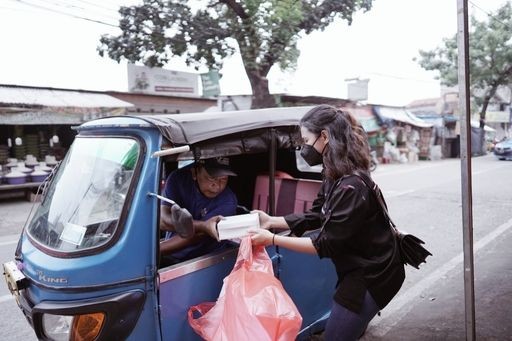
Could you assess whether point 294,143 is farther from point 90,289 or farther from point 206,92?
point 206,92

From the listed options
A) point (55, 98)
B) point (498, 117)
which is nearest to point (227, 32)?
point (55, 98)

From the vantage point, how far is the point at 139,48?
547 inches

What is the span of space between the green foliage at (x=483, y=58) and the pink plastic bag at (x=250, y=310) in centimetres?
2600

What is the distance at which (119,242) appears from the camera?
2029 mm

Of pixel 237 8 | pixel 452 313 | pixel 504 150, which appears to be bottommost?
pixel 452 313

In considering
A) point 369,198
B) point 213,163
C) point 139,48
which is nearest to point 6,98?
point 139,48

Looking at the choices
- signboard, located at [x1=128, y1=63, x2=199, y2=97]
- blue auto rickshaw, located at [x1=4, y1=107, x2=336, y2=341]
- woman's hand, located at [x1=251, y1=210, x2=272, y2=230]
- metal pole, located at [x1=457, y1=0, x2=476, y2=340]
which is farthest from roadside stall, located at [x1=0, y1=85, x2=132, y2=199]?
metal pole, located at [x1=457, y1=0, x2=476, y2=340]

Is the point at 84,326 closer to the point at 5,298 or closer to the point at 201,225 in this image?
the point at 201,225

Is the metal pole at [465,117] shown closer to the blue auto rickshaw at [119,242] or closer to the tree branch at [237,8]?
the blue auto rickshaw at [119,242]

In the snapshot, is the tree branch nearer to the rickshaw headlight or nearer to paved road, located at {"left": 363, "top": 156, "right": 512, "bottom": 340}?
paved road, located at {"left": 363, "top": 156, "right": 512, "bottom": 340}

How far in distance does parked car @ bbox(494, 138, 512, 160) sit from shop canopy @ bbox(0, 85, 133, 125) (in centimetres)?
2150

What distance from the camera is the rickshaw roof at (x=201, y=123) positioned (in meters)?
2.16

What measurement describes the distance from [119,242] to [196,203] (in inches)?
35.7

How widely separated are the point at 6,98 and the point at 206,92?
24.6 feet
